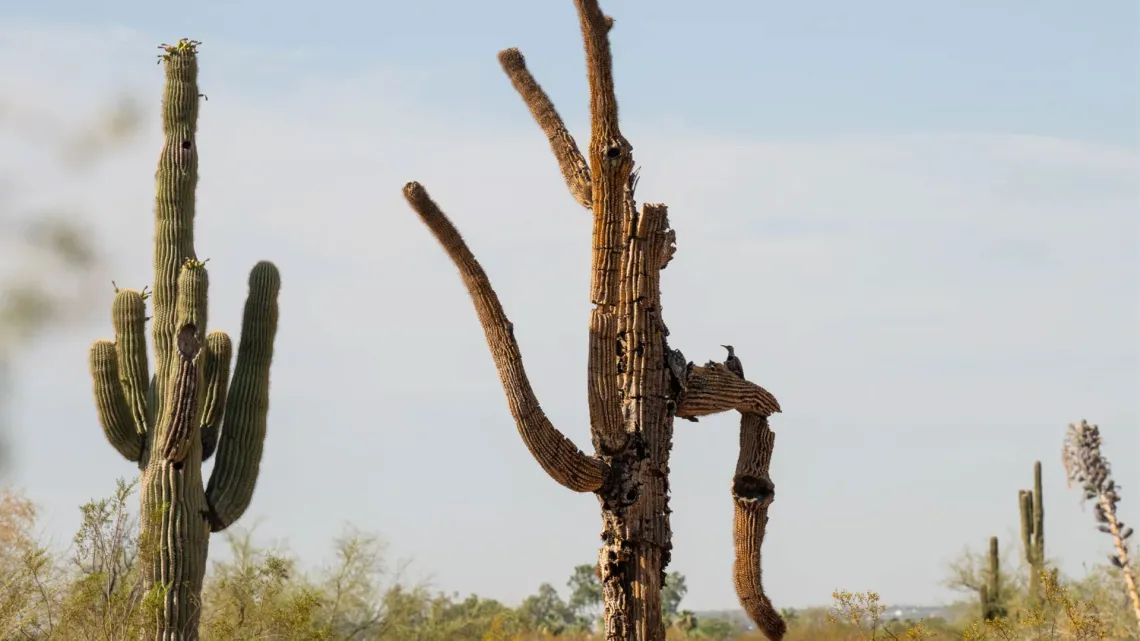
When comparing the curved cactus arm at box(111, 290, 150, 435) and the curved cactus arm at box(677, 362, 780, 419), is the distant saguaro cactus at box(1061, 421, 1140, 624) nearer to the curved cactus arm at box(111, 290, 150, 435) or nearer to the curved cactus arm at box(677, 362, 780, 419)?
the curved cactus arm at box(677, 362, 780, 419)

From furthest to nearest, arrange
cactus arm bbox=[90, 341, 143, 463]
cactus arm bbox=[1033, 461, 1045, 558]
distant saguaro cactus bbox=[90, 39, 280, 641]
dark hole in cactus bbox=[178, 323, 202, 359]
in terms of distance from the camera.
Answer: cactus arm bbox=[1033, 461, 1045, 558] → cactus arm bbox=[90, 341, 143, 463] → dark hole in cactus bbox=[178, 323, 202, 359] → distant saguaro cactus bbox=[90, 39, 280, 641]

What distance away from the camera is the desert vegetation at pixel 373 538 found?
813cm

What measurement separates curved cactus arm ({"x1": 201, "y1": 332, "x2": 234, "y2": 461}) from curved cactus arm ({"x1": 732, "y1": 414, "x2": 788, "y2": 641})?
556cm

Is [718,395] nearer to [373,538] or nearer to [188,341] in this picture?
[188,341]

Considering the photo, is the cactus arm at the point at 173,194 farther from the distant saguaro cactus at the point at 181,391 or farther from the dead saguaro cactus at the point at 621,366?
the dead saguaro cactus at the point at 621,366

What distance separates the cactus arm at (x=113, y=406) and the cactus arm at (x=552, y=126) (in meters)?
5.29

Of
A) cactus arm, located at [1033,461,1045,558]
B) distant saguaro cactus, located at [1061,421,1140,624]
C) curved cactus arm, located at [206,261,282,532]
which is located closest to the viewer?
distant saguaro cactus, located at [1061,421,1140,624]

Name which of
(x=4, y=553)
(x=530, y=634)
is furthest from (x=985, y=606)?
(x=4, y=553)

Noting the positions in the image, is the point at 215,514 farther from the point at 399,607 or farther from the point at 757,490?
the point at 399,607

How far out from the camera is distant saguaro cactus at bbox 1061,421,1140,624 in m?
7.81

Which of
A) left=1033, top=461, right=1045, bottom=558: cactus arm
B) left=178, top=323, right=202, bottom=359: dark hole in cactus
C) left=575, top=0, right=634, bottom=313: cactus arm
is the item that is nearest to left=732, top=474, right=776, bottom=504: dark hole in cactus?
left=575, top=0, right=634, bottom=313: cactus arm

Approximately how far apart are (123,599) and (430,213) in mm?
4908

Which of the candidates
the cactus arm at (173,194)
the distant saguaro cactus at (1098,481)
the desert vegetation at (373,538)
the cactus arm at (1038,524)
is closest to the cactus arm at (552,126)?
the desert vegetation at (373,538)

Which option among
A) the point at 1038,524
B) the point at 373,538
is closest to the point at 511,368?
the point at 373,538
